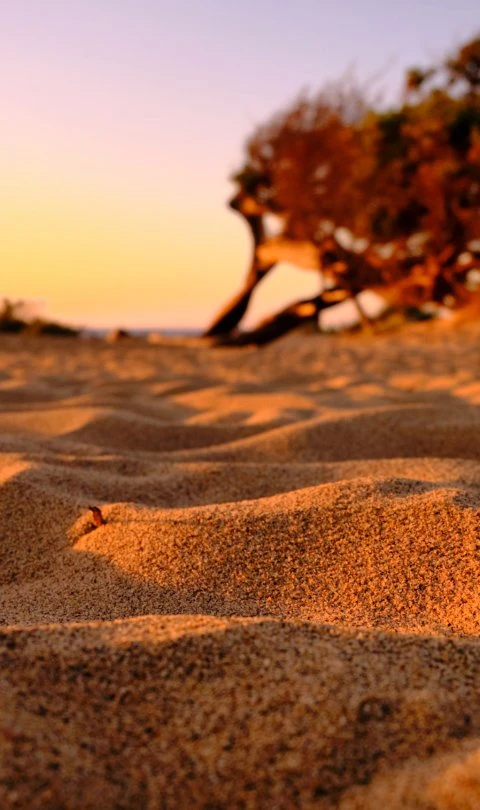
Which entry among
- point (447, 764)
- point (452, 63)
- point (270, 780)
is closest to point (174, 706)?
point (270, 780)

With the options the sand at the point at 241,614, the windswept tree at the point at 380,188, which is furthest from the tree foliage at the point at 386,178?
the sand at the point at 241,614

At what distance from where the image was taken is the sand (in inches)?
24.8

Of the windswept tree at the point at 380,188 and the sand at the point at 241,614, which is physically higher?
the windswept tree at the point at 380,188

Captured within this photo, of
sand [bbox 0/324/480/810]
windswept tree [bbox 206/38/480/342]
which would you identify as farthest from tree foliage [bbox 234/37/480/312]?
sand [bbox 0/324/480/810]

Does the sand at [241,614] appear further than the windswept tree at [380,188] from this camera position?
No

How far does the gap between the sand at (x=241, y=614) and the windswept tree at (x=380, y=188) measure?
6.68 m

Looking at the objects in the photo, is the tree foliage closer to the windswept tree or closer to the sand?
the windswept tree

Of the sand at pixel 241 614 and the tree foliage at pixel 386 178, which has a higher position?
the tree foliage at pixel 386 178

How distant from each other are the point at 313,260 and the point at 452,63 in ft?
9.90

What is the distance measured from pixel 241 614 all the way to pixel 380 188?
28.9ft

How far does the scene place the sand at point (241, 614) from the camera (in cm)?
63

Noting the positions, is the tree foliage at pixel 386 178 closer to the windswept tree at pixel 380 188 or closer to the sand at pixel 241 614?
the windswept tree at pixel 380 188

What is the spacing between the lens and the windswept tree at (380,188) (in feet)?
28.3

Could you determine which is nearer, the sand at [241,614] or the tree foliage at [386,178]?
the sand at [241,614]
